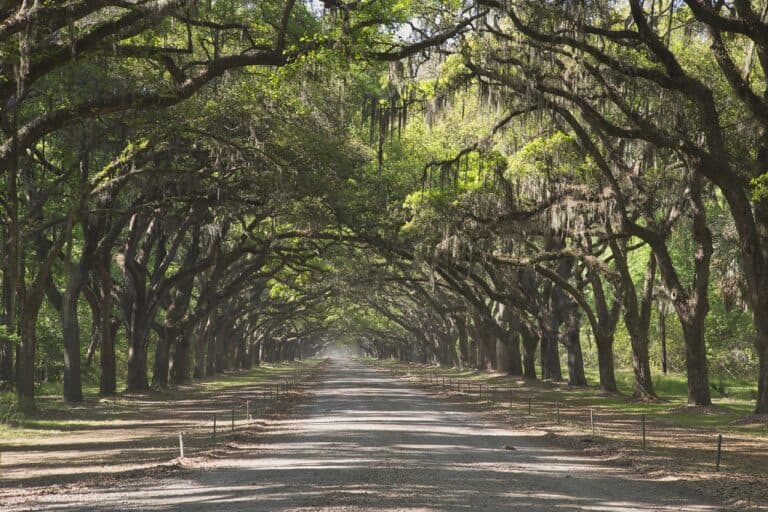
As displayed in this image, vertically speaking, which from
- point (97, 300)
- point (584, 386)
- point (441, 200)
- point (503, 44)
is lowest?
point (584, 386)

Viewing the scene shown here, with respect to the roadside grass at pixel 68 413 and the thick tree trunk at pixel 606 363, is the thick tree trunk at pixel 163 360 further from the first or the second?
the thick tree trunk at pixel 606 363

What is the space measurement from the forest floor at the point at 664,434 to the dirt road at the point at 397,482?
0.71 meters

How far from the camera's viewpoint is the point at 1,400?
26812 mm

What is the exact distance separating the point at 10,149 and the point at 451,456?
29.3 ft

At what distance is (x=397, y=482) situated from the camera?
39.7ft

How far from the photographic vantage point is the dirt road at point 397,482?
10.4m

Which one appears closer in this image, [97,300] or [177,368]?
[97,300]

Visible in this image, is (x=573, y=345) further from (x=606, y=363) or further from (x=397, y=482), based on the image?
(x=397, y=482)

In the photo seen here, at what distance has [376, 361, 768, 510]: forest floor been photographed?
43.3 ft

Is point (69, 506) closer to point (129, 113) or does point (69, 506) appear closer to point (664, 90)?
point (129, 113)

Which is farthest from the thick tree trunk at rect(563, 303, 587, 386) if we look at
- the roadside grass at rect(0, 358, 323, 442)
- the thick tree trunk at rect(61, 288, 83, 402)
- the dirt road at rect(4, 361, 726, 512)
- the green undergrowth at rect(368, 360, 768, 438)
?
the dirt road at rect(4, 361, 726, 512)

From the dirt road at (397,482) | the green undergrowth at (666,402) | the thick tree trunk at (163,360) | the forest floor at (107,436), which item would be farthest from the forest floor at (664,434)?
the thick tree trunk at (163,360)

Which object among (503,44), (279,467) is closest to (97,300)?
(503,44)

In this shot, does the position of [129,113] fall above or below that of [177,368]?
above
